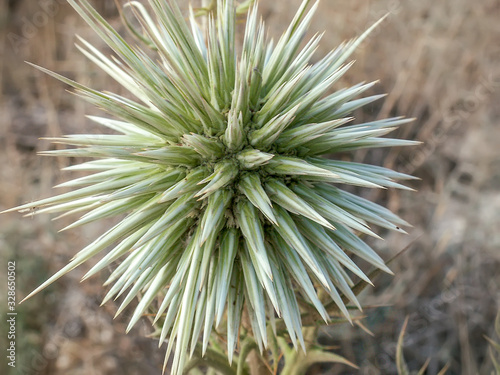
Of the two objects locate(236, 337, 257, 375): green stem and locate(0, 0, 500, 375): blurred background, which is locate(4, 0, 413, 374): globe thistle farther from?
locate(0, 0, 500, 375): blurred background

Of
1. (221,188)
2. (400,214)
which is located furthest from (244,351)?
(400,214)

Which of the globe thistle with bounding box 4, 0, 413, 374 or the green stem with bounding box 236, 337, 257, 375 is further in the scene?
the green stem with bounding box 236, 337, 257, 375

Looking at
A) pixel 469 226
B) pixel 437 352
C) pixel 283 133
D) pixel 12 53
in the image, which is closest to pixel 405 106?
pixel 469 226

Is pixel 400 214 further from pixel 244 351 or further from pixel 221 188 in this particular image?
pixel 221 188

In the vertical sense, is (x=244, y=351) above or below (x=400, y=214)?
above

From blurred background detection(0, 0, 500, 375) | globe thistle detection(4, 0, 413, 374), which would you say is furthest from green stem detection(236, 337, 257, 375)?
→ blurred background detection(0, 0, 500, 375)

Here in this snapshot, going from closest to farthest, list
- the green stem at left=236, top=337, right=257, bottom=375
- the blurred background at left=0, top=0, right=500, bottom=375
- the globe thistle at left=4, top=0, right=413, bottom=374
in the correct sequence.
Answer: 1. the globe thistle at left=4, top=0, right=413, bottom=374
2. the green stem at left=236, top=337, right=257, bottom=375
3. the blurred background at left=0, top=0, right=500, bottom=375
